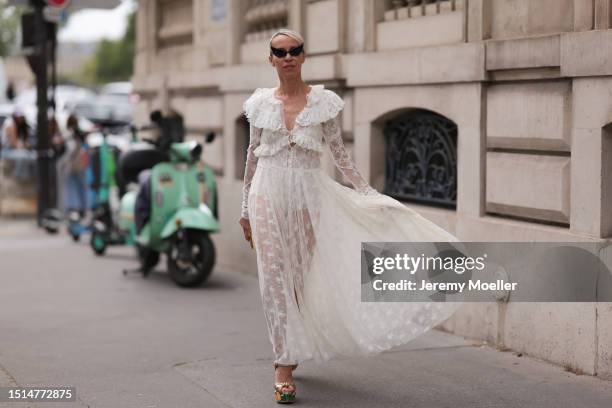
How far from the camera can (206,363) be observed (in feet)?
24.2

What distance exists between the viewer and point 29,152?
17969 millimetres

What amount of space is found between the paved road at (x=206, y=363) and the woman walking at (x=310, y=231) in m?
0.35

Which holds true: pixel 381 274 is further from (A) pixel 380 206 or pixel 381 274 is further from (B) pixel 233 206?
(B) pixel 233 206

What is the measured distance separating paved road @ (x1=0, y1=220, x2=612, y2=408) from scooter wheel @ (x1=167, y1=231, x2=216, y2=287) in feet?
0.58

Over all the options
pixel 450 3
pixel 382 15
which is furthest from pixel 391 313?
pixel 382 15

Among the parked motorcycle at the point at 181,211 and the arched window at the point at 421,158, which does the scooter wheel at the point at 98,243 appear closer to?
the parked motorcycle at the point at 181,211

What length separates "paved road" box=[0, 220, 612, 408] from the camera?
6.44 metres

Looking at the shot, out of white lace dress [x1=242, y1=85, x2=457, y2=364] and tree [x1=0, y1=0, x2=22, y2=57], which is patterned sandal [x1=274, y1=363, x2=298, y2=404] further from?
tree [x1=0, y1=0, x2=22, y2=57]

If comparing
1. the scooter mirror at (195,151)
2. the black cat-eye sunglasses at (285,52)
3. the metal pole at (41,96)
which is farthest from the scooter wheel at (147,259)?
the black cat-eye sunglasses at (285,52)

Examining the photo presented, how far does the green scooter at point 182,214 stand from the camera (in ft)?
34.9

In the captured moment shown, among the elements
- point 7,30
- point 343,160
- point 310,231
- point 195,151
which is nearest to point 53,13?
point 195,151

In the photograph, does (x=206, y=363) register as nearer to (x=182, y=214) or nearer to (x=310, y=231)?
(x=310, y=231)

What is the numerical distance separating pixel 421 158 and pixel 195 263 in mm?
2754

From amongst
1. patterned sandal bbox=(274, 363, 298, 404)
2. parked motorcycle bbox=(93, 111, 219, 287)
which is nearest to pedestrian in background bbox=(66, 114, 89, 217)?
parked motorcycle bbox=(93, 111, 219, 287)
